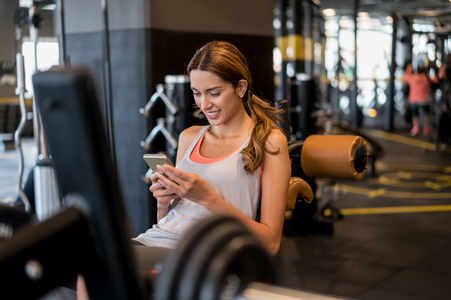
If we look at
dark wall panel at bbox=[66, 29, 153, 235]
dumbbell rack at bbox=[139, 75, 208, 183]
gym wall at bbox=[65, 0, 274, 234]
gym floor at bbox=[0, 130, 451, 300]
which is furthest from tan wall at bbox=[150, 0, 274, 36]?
gym floor at bbox=[0, 130, 451, 300]

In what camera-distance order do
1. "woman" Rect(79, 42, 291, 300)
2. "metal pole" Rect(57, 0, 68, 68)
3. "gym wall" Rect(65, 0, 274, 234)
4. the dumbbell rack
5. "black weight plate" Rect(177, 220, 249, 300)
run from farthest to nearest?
"gym wall" Rect(65, 0, 274, 234) < the dumbbell rack < "metal pole" Rect(57, 0, 68, 68) < "woman" Rect(79, 42, 291, 300) < "black weight plate" Rect(177, 220, 249, 300)

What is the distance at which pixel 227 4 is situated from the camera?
11.6 feet

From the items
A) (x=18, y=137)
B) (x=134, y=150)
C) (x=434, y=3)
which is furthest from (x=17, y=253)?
(x=434, y=3)

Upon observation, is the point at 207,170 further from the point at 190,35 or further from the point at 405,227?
the point at 405,227

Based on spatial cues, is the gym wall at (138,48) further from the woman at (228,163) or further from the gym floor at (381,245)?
the woman at (228,163)

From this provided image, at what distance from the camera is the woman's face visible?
1.46 meters

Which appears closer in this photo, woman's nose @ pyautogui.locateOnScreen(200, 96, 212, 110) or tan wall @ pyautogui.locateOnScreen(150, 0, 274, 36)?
woman's nose @ pyautogui.locateOnScreen(200, 96, 212, 110)

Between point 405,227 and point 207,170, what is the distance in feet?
8.66

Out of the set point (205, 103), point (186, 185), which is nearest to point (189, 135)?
point (205, 103)

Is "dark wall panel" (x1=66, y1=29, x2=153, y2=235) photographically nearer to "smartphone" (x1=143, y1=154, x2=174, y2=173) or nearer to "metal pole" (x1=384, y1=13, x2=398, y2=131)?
"smartphone" (x1=143, y1=154, x2=174, y2=173)

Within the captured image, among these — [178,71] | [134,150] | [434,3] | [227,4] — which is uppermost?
[434,3]

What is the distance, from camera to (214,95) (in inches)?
58.0

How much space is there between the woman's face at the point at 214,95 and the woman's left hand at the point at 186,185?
311 mm

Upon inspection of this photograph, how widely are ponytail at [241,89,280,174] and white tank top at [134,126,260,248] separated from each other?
0.09 ft
